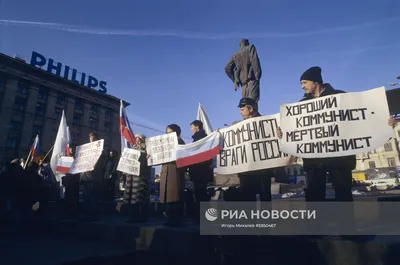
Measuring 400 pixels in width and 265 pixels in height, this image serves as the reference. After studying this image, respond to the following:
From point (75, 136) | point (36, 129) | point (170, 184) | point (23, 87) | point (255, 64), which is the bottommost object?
point (170, 184)

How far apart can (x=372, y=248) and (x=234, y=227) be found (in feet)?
4.68

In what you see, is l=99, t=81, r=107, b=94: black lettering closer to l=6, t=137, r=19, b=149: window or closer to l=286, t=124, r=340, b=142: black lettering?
l=6, t=137, r=19, b=149: window

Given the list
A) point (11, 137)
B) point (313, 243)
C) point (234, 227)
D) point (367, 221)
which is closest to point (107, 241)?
point (234, 227)

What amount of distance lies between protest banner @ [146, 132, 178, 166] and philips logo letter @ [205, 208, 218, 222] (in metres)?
1.41

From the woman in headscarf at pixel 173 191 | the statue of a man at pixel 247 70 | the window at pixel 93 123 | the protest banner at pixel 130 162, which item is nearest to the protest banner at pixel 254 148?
the woman in headscarf at pixel 173 191

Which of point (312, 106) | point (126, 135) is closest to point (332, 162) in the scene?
point (312, 106)

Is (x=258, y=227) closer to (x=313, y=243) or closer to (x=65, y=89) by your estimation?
(x=313, y=243)

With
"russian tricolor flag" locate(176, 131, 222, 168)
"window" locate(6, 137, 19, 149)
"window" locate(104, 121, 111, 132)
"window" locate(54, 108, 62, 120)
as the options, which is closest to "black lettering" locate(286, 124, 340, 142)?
"russian tricolor flag" locate(176, 131, 222, 168)

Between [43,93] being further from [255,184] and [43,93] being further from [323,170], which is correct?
[323,170]

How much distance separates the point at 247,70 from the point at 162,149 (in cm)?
440

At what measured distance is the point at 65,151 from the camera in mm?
7953

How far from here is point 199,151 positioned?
4.31m

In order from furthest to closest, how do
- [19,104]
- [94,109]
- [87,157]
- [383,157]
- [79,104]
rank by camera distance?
[383,157] < [94,109] < [79,104] < [19,104] < [87,157]

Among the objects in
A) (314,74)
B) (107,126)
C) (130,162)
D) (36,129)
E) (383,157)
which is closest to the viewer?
(314,74)
